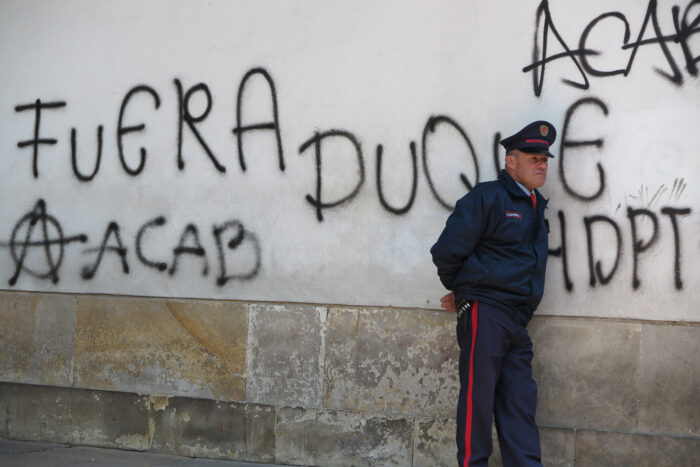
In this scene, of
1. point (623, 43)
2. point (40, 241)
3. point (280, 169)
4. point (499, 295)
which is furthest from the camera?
point (40, 241)

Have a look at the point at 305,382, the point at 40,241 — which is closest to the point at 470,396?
the point at 305,382

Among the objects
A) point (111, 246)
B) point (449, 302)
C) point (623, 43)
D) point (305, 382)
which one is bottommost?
point (305, 382)

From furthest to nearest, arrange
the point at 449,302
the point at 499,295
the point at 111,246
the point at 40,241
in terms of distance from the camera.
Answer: the point at 40,241
the point at 111,246
the point at 449,302
the point at 499,295

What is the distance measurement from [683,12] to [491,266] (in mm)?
1814

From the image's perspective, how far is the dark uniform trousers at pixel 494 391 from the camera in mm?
3955

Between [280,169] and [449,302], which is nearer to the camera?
[449,302]

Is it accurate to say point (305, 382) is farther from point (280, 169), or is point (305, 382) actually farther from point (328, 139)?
point (328, 139)

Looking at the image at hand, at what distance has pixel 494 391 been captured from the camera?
400cm

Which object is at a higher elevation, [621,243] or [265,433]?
[621,243]

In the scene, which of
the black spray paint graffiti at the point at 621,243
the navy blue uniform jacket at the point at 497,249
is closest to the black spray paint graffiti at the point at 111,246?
the navy blue uniform jacket at the point at 497,249

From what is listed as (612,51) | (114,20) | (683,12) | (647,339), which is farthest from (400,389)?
(114,20)

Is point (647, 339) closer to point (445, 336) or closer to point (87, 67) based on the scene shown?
point (445, 336)

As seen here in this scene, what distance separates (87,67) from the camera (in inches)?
205

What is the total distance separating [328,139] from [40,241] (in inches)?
81.0
